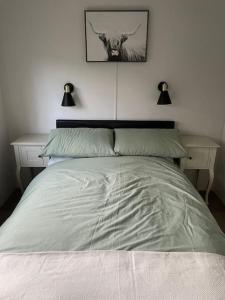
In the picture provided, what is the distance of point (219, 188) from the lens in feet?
9.08

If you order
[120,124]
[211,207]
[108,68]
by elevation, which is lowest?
[211,207]

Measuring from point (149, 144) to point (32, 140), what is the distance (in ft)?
4.15

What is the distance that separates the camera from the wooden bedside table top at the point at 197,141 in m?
2.34

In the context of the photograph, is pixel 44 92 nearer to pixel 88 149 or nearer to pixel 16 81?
pixel 16 81

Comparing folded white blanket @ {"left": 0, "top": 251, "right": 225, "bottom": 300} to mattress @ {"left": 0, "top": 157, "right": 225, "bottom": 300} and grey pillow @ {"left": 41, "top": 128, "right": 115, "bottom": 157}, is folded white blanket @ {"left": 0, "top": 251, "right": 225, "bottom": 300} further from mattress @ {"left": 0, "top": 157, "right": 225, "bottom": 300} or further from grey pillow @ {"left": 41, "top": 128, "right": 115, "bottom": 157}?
grey pillow @ {"left": 41, "top": 128, "right": 115, "bottom": 157}

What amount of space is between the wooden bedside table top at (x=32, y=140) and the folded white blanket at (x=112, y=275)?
4.99 feet

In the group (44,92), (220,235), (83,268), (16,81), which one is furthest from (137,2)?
(83,268)

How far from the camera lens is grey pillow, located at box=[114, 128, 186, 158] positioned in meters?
2.18

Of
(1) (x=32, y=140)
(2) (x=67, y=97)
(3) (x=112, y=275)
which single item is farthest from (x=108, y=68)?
(3) (x=112, y=275)

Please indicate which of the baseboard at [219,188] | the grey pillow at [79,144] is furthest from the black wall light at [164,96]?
the baseboard at [219,188]

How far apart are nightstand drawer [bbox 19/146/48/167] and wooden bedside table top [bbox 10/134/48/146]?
1.9 inches

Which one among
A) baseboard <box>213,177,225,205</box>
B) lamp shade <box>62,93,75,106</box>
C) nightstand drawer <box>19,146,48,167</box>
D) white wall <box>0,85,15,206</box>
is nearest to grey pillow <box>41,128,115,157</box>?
nightstand drawer <box>19,146,48,167</box>

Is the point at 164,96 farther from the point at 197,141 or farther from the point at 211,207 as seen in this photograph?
the point at 211,207

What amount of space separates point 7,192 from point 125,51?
213cm
